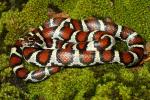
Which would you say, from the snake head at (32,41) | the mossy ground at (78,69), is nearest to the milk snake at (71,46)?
the snake head at (32,41)

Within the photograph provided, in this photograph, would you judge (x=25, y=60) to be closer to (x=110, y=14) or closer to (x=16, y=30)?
(x=16, y=30)

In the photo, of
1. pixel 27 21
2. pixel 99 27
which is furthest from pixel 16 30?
pixel 99 27

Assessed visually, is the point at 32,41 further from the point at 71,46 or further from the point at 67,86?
the point at 67,86

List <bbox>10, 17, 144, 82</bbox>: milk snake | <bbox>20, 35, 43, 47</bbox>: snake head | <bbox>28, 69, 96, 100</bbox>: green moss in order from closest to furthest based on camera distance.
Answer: <bbox>28, 69, 96, 100</bbox>: green moss < <bbox>10, 17, 144, 82</bbox>: milk snake < <bbox>20, 35, 43, 47</bbox>: snake head

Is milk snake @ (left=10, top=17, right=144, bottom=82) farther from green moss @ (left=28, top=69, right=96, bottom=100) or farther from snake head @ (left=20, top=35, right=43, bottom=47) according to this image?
green moss @ (left=28, top=69, right=96, bottom=100)

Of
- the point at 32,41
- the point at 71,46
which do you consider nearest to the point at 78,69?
the point at 71,46

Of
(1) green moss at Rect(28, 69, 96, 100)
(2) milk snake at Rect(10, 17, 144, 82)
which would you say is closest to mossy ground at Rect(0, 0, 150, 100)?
(1) green moss at Rect(28, 69, 96, 100)
